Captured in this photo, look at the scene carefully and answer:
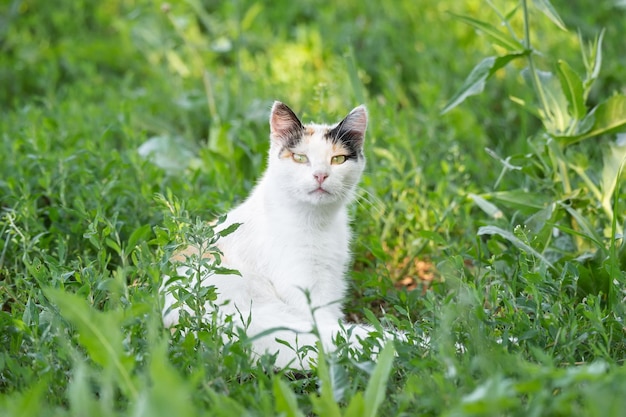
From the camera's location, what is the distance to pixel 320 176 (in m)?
3.22

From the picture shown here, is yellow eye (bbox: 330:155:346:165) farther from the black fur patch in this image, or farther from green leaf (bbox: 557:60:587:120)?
green leaf (bbox: 557:60:587:120)

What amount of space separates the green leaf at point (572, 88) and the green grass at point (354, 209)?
0.10 meters

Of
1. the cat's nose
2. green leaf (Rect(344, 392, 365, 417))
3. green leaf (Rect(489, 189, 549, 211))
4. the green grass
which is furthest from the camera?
green leaf (Rect(489, 189, 549, 211))

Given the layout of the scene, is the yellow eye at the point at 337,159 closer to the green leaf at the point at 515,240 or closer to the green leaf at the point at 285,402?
the green leaf at the point at 515,240

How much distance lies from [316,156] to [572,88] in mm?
1059

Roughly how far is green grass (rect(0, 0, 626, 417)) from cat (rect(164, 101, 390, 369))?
0.21 m

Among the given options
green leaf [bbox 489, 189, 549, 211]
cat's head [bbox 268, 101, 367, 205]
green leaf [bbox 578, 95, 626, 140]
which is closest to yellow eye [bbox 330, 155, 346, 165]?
cat's head [bbox 268, 101, 367, 205]

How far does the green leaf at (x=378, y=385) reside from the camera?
83.7 inches

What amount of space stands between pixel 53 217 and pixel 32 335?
1232 mm

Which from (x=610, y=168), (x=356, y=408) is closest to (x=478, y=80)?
(x=610, y=168)

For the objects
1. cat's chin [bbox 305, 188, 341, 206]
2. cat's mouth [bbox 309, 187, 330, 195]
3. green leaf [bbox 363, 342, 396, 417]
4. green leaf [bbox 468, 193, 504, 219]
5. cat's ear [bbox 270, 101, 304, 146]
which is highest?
cat's ear [bbox 270, 101, 304, 146]

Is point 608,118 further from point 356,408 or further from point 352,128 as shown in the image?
point 356,408

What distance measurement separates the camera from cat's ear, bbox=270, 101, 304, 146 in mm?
3295

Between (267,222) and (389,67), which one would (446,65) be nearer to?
(389,67)
